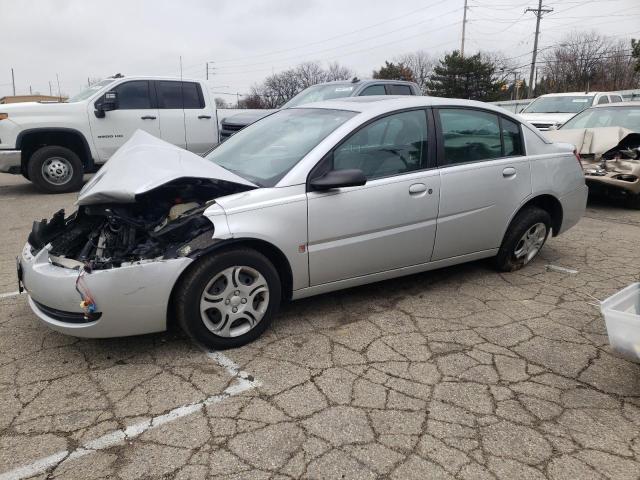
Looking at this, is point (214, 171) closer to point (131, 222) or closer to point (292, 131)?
point (131, 222)

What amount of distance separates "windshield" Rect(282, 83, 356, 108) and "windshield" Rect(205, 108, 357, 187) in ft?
15.5

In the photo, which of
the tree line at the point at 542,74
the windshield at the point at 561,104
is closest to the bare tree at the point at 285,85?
the tree line at the point at 542,74

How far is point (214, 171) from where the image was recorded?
10.7ft

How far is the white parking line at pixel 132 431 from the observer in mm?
2199

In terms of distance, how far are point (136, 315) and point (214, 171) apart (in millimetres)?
1021

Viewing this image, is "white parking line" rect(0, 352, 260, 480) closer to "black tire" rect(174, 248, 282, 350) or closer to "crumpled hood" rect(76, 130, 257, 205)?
"black tire" rect(174, 248, 282, 350)

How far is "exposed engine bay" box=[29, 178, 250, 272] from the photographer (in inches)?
117

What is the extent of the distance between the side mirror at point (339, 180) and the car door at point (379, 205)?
0.07 m

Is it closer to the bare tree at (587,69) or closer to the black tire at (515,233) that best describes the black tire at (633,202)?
the black tire at (515,233)

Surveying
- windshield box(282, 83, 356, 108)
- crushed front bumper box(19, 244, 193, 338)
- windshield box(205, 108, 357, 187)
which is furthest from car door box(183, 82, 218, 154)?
crushed front bumper box(19, 244, 193, 338)

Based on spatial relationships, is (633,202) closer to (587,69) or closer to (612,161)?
(612,161)

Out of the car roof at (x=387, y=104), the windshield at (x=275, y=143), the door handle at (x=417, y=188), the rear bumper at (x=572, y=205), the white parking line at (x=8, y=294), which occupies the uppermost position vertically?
the car roof at (x=387, y=104)

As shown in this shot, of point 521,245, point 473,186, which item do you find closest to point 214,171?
point 473,186

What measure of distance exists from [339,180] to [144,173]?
4.06 ft
